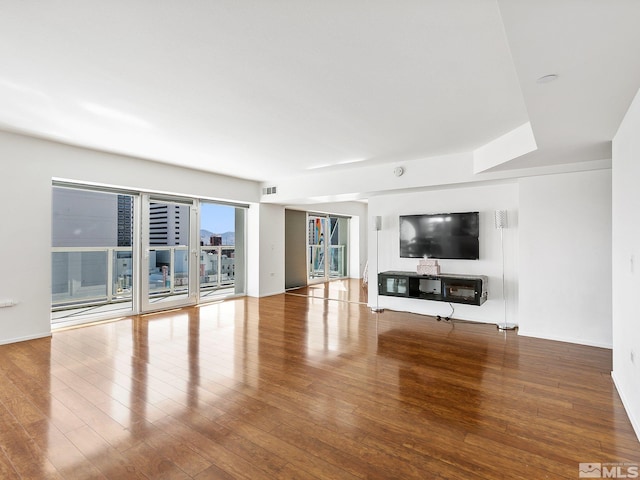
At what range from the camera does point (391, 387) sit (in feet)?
9.46

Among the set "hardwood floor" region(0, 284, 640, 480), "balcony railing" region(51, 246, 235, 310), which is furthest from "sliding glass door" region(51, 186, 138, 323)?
"hardwood floor" region(0, 284, 640, 480)

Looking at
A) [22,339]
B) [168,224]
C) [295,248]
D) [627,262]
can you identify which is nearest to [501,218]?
[627,262]

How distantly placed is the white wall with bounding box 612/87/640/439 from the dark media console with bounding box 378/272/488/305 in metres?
1.82

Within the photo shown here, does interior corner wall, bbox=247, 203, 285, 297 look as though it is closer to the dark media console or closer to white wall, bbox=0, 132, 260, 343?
the dark media console

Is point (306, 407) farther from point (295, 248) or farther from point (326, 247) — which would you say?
point (326, 247)

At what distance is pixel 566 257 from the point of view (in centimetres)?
420

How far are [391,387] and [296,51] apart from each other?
2.77m

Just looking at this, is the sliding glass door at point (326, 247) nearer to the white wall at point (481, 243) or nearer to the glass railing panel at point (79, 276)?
the white wall at point (481, 243)

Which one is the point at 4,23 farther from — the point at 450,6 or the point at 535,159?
the point at 535,159

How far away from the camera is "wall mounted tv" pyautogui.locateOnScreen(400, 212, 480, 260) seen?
5090 millimetres

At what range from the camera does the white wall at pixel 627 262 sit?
2246mm

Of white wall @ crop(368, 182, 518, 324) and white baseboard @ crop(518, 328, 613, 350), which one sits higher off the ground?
white wall @ crop(368, 182, 518, 324)

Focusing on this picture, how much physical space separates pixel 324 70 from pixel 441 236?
11.8 feet

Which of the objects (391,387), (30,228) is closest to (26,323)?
(30,228)
